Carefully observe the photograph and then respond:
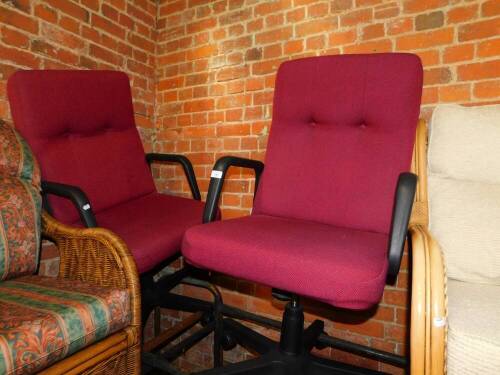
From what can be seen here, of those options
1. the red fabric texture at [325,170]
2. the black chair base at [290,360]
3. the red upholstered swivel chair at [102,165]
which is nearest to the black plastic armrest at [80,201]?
the red upholstered swivel chair at [102,165]

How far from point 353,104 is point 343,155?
0.19 meters

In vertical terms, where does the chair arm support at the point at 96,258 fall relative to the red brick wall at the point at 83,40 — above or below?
below

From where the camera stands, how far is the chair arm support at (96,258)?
98 cm

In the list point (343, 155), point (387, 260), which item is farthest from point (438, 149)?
point (387, 260)

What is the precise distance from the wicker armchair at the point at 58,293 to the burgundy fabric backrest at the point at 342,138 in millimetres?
601

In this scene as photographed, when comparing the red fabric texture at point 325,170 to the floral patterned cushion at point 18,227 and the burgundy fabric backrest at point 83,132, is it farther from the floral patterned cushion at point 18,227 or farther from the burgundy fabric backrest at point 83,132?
the burgundy fabric backrest at point 83,132

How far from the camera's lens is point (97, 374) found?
2.93 feet

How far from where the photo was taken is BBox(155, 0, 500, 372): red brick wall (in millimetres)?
1490

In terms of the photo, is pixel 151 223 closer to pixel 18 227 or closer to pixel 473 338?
pixel 18 227

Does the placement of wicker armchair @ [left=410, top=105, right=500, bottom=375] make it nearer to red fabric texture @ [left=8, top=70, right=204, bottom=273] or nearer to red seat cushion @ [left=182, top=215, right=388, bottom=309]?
red seat cushion @ [left=182, top=215, right=388, bottom=309]

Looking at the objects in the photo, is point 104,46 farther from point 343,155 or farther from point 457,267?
point 457,267

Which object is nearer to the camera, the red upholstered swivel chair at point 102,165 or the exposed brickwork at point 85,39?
the red upholstered swivel chair at point 102,165

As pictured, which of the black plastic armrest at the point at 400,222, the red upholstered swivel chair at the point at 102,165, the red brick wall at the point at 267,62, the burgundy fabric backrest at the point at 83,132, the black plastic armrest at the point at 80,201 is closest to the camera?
the black plastic armrest at the point at 400,222

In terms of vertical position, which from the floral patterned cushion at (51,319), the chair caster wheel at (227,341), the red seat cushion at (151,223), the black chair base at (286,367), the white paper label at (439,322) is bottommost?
the chair caster wheel at (227,341)
